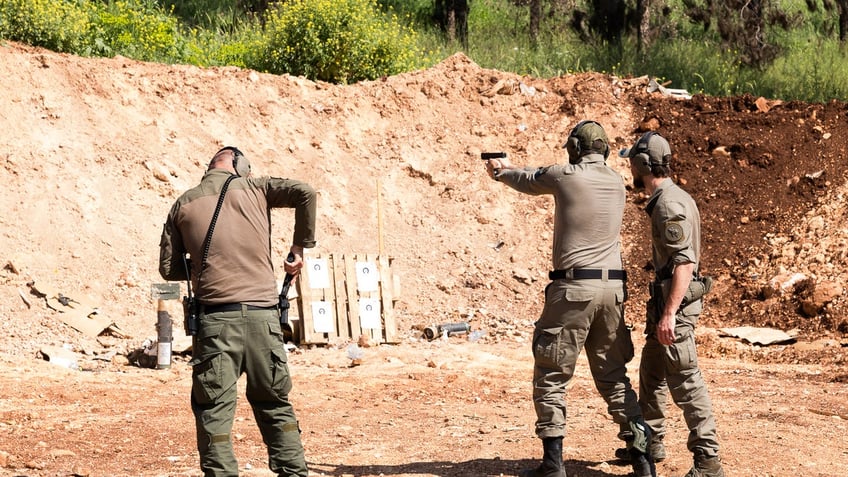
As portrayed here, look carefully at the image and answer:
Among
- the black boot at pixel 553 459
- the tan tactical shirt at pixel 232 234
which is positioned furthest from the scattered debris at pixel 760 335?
the tan tactical shirt at pixel 232 234

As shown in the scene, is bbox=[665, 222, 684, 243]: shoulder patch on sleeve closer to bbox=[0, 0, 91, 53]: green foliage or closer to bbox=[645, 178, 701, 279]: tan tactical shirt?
bbox=[645, 178, 701, 279]: tan tactical shirt

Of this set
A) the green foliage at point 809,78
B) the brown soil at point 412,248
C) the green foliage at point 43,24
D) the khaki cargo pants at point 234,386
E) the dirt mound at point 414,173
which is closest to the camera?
the khaki cargo pants at point 234,386

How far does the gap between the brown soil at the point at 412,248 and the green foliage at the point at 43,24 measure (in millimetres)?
662

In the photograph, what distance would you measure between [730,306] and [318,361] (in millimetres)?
6012

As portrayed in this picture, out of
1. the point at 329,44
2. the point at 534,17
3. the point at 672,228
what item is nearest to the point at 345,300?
the point at 329,44

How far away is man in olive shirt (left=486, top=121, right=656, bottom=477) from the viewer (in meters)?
5.83

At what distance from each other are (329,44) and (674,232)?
43.1 ft

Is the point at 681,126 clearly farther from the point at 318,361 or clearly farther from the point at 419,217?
the point at 318,361

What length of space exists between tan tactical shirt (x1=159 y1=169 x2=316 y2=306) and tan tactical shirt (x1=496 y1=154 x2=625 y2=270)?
1.42m

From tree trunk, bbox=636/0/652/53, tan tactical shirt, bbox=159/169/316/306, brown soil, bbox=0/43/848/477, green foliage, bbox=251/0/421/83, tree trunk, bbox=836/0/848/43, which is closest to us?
tan tactical shirt, bbox=159/169/316/306

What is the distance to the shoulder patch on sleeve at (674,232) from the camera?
5.80m

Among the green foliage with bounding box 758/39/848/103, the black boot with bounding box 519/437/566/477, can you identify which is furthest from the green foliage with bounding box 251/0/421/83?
the black boot with bounding box 519/437/566/477

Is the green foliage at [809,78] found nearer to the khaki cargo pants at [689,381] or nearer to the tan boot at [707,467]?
the khaki cargo pants at [689,381]

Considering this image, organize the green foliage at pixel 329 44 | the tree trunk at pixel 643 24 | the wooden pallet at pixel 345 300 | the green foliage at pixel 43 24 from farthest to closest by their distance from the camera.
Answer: the tree trunk at pixel 643 24
the green foliage at pixel 329 44
the green foliage at pixel 43 24
the wooden pallet at pixel 345 300
